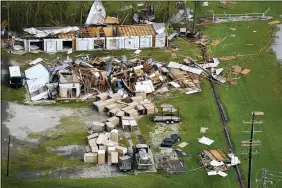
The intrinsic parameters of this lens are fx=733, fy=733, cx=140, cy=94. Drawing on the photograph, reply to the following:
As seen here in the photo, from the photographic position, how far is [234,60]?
6112 cm

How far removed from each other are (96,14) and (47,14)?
443cm

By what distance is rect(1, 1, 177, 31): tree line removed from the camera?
213 feet

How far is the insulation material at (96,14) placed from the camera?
65.7 metres

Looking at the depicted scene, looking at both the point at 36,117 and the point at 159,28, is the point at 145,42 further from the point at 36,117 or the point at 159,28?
the point at 36,117

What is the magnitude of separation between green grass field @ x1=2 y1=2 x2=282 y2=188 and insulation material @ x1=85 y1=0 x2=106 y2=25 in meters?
4.89

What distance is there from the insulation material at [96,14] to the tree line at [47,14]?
0.79 m

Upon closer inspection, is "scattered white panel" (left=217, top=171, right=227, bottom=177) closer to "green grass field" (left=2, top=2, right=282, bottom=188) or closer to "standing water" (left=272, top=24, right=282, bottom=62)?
"green grass field" (left=2, top=2, right=282, bottom=188)

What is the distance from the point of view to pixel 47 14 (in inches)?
2566

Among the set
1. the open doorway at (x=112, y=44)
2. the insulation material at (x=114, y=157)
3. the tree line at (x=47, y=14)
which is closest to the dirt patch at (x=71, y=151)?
the insulation material at (x=114, y=157)

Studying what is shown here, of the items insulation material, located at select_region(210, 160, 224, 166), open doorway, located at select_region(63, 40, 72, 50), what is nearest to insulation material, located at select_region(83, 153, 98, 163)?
insulation material, located at select_region(210, 160, 224, 166)

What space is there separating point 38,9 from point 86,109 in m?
15.2

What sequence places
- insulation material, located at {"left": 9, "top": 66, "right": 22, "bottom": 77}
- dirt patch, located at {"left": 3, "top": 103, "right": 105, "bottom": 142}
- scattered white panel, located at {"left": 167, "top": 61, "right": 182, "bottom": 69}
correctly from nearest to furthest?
dirt patch, located at {"left": 3, "top": 103, "right": 105, "bottom": 142}
insulation material, located at {"left": 9, "top": 66, "right": 22, "bottom": 77}
scattered white panel, located at {"left": 167, "top": 61, "right": 182, "bottom": 69}

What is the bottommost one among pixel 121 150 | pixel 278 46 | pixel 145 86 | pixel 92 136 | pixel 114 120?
pixel 121 150

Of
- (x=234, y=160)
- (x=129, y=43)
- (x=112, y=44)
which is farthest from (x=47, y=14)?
(x=234, y=160)
